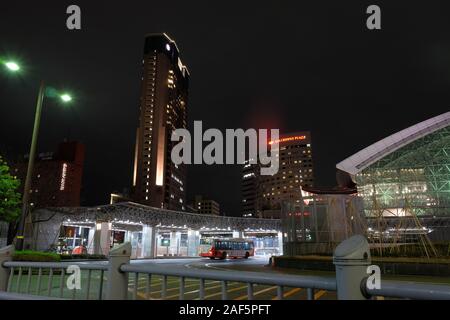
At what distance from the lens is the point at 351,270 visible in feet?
9.98

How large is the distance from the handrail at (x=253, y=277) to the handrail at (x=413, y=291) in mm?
405

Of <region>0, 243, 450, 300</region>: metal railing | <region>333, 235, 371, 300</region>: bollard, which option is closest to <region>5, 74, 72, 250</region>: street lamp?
<region>0, 243, 450, 300</region>: metal railing

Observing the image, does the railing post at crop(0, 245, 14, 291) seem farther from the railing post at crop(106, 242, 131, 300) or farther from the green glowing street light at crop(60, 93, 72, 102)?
the green glowing street light at crop(60, 93, 72, 102)

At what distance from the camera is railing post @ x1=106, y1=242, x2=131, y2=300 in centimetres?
462

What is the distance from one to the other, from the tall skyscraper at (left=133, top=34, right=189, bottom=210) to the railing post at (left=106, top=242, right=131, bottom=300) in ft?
436

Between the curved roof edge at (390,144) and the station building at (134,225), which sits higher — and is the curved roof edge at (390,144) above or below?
above

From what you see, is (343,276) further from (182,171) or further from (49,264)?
(182,171)

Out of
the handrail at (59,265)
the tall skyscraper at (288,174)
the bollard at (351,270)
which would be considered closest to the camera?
the bollard at (351,270)

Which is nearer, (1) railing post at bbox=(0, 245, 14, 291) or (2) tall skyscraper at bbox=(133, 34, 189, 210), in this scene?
(1) railing post at bbox=(0, 245, 14, 291)

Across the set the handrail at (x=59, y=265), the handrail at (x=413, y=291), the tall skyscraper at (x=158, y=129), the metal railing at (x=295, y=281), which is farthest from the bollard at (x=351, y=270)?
the tall skyscraper at (x=158, y=129)

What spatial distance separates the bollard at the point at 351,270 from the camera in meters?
3.01

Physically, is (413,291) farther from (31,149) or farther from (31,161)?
(31,149)

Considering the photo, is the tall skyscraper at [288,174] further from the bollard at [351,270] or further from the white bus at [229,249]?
the bollard at [351,270]
